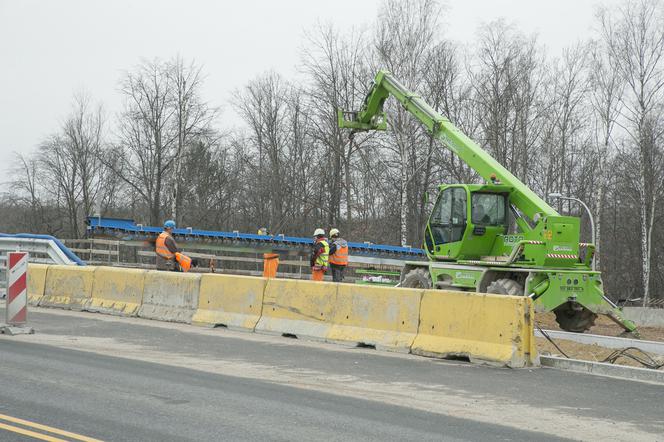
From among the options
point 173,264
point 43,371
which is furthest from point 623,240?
point 43,371

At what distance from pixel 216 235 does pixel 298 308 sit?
1862 cm

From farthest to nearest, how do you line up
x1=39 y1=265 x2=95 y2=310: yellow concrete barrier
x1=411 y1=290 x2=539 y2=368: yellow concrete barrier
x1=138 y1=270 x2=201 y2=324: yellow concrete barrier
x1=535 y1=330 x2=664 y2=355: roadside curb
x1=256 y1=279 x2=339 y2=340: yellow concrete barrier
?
x1=39 y1=265 x2=95 y2=310: yellow concrete barrier
x1=138 y1=270 x2=201 y2=324: yellow concrete barrier
x1=256 y1=279 x2=339 y2=340: yellow concrete barrier
x1=535 y1=330 x2=664 y2=355: roadside curb
x1=411 y1=290 x2=539 y2=368: yellow concrete barrier

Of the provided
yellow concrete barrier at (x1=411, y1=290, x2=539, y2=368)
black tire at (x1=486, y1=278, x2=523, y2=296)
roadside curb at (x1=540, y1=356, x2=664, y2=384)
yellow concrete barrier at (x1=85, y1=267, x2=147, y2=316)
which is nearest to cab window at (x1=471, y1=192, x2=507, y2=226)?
black tire at (x1=486, y1=278, x2=523, y2=296)

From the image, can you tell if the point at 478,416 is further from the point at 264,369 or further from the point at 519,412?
the point at 264,369

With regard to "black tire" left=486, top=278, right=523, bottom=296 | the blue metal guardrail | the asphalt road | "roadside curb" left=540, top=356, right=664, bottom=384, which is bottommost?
the asphalt road

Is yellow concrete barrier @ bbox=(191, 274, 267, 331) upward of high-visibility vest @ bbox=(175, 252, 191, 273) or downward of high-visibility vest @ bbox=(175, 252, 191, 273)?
downward

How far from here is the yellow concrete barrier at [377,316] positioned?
11.7 metres

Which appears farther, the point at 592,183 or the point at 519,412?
the point at 592,183

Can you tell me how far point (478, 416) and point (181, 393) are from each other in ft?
9.93

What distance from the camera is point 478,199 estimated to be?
56.0ft

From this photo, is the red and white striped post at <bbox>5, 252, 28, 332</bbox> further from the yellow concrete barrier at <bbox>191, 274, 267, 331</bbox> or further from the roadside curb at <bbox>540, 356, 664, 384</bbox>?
the roadside curb at <bbox>540, 356, 664, 384</bbox>

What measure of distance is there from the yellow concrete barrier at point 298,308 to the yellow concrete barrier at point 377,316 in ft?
0.72

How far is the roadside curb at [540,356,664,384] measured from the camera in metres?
9.77

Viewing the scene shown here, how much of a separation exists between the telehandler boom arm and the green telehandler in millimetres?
24
